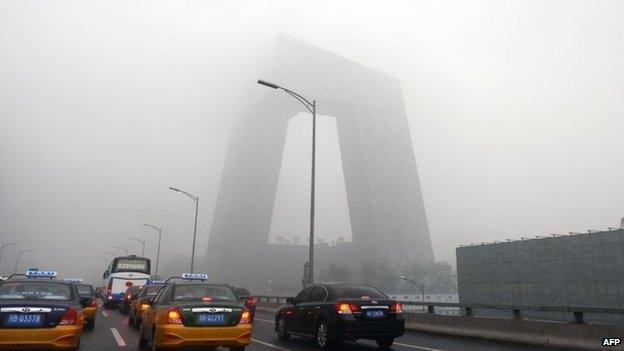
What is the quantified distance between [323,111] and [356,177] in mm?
25051

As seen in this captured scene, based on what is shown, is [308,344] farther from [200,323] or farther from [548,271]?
[548,271]

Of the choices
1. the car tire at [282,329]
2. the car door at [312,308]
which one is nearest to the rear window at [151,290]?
the car tire at [282,329]

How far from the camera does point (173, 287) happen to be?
10219 mm

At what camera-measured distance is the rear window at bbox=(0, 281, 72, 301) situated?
372 inches

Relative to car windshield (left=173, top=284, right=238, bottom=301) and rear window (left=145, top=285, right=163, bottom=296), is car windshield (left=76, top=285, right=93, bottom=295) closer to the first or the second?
rear window (left=145, top=285, right=163, bottom=296)

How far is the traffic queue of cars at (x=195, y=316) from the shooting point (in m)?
8.61

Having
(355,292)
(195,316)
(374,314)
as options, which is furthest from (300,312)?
(195,316)

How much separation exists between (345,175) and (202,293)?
403 feet

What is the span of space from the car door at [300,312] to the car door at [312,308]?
11 centimetres

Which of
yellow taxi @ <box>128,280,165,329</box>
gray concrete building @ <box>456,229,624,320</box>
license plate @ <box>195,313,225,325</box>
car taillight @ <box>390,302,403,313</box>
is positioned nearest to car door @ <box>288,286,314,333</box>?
car taillight @ <box>390,302,403,313</box>

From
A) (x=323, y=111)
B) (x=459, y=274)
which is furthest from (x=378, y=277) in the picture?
(x=459, y=274)

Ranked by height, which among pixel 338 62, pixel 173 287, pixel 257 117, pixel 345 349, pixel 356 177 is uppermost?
pixel 338 62

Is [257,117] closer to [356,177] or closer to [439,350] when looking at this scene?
[356,177]

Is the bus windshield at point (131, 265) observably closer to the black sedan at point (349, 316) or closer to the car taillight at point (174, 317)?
the black sedan at point (349, 316)
